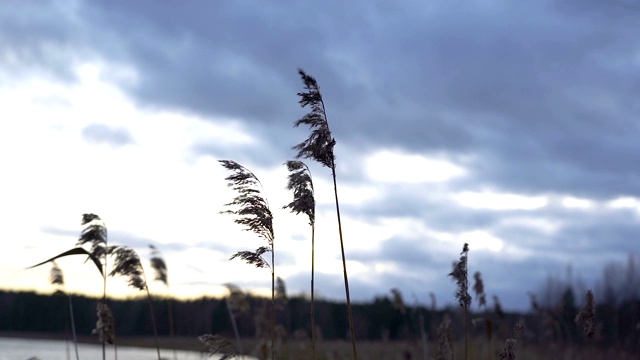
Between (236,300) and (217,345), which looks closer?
(217,345)

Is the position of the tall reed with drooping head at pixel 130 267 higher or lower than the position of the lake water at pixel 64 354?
higher

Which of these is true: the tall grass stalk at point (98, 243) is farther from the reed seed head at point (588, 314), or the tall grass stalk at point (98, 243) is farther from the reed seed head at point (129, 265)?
the reed seed head at point (588, 314)

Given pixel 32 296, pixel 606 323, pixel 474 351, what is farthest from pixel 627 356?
pixel 32 296

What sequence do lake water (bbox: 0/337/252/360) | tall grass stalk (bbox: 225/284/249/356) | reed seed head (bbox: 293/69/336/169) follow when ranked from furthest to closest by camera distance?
1. lake water (bbox: 0/337/252/360)
2. tall grass stalk (bbox: 225/284/249/356)
3. reed seed head (bbox: 293/69/336/169)

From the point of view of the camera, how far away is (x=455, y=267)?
5.50 metres

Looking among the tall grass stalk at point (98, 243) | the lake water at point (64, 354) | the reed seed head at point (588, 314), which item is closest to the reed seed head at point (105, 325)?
the tall grass stalk at point (98, 243)

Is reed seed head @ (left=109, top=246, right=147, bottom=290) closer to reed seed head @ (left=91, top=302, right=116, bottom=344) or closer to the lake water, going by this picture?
reed seed head @ (left=91, top=302, right=116, bottom=344)

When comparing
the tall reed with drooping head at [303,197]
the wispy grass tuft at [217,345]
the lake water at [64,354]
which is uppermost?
the tall reed with drooping head at [303,197]

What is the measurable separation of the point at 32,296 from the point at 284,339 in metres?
65.7

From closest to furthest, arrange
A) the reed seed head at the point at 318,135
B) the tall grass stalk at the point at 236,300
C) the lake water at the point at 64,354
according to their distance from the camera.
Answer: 1. the reed seed head at the point at 318,135
2. the tall grass stalk at the point at 236,300
3. the lake water at the point at 64,354

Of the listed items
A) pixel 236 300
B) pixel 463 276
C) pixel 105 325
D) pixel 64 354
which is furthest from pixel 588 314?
pixel 64 354

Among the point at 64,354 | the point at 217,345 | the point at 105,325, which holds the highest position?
the point at 105,325

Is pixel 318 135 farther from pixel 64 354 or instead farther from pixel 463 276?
pixel 64 354

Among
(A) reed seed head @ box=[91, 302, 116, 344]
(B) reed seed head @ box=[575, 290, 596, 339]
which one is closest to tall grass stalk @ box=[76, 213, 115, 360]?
(A) reed seed head @ box=[91, 302, 116, 344]
